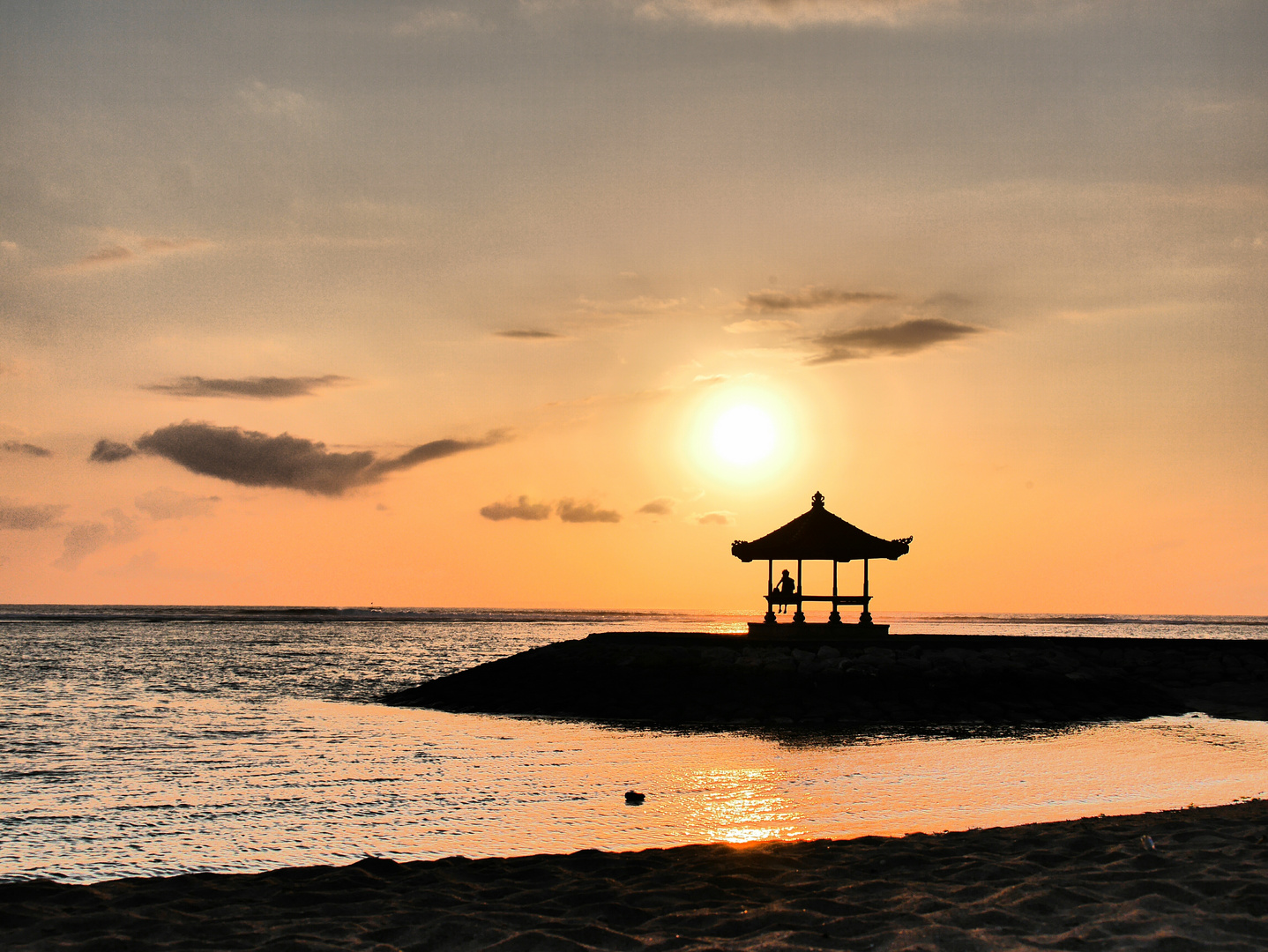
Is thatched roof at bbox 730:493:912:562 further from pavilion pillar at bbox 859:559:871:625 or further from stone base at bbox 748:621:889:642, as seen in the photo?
stone base at bbox 748:621:889:642

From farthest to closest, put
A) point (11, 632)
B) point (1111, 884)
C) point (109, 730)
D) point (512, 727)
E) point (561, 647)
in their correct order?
point (11, 632) < point (561, 647) < point (512, 727) < point (109, 730) < point (1111, 884)

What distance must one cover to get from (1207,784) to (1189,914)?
792cm

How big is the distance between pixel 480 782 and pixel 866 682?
12348 millimetres

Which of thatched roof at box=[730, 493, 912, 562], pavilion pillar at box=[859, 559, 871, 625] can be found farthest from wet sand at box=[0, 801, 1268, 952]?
pavilion pillar at box=[859, 559, 871, 625]

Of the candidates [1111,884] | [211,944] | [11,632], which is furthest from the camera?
[11,632]

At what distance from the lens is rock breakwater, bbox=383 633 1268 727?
22.6m

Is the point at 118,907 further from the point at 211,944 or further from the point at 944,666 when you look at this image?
the point at 944,666

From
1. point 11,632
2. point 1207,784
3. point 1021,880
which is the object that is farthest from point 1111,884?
point 11,632

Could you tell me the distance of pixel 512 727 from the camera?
2111 centimetres

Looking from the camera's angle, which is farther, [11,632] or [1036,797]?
[11,632]

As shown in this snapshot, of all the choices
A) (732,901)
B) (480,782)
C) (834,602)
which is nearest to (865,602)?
(834,602)

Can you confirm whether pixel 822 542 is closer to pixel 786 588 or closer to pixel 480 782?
pixel 786 588

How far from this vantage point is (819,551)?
88.6 ft

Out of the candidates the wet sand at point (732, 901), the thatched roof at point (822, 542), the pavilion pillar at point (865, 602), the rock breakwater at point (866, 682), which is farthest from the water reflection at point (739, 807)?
the pavilion pillar at point (865, 602)
